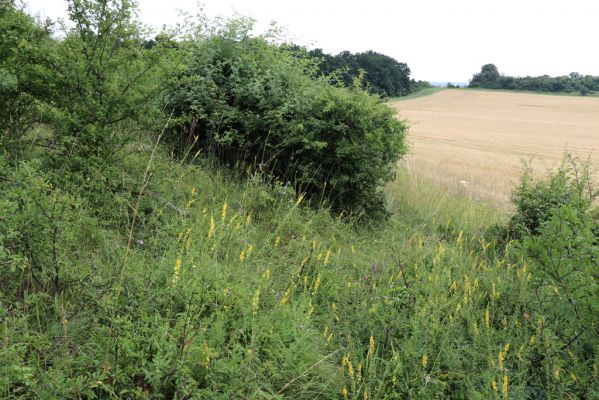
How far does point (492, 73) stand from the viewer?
99.1 metres

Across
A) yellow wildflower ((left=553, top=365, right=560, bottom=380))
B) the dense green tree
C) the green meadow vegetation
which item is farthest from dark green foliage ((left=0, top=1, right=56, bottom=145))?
the dense green tree

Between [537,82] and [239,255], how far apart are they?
316 ft

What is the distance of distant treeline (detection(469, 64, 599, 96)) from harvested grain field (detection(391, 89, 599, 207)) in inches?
310

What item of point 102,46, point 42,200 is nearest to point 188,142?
point 102,46

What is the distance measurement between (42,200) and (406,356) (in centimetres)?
252

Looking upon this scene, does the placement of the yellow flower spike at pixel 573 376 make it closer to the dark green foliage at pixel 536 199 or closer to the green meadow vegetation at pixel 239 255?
the green meadow vegetation at pixel 239 255

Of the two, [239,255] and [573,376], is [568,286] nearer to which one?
[573,376]

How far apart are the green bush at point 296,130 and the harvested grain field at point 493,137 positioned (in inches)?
39.9

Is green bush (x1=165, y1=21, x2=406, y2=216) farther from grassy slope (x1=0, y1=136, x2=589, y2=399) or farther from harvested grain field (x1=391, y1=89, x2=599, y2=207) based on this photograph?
grassy slope (x1=0, y1=136, x2=589, y2=399)

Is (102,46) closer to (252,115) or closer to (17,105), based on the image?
(17,105)

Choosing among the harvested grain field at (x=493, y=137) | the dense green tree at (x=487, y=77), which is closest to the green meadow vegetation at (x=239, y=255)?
the harvested grain field at (x=493, y=137)

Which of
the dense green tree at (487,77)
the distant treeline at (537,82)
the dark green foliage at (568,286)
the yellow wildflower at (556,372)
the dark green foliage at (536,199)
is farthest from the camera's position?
the dense green tree at (487,77)

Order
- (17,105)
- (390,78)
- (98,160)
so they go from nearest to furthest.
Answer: (98,160), (17,105), (390,78)

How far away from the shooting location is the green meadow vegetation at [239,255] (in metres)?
2.76
